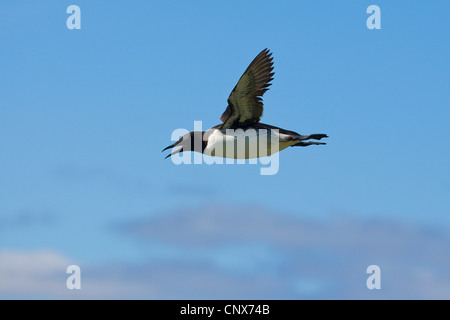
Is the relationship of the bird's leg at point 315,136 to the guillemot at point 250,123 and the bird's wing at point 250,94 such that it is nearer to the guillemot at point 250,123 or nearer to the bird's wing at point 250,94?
the guillemot at point 250,123

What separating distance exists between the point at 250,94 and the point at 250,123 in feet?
2.83

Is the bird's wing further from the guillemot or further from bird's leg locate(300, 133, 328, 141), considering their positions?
bird's leg locate(300, 133, 328, 141)

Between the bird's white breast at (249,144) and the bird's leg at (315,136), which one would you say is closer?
the bird's leg at (315,136)

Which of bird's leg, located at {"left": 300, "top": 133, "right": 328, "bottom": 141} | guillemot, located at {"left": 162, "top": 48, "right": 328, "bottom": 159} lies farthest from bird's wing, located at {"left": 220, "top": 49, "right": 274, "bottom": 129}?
bird's leg, located at {"left": 300, "top": 133, "right": 328, "bottom": 141}

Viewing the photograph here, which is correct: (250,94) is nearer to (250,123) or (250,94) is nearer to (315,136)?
(250,123)

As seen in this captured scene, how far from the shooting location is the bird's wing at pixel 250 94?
18594mm

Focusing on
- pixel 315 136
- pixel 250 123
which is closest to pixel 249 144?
pixel 250 123

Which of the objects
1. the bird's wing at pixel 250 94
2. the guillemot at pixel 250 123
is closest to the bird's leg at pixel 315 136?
the guillemot at pixel 250 123

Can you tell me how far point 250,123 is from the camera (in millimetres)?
19344

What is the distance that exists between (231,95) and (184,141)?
2229 mm

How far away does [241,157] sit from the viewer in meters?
19.0

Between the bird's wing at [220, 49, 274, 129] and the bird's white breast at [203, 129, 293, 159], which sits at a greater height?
the bird's wing at [220, 49, 274, 129]

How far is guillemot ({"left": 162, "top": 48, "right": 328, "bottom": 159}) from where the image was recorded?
18.6 m
